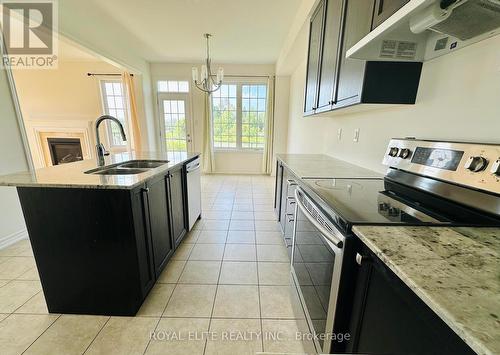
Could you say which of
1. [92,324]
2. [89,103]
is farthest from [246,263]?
[89,103]

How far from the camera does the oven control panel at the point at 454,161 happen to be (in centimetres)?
74

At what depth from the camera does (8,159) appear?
2250mm

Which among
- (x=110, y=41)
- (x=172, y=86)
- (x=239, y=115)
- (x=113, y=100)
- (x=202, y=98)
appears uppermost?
(x=110, y=41)

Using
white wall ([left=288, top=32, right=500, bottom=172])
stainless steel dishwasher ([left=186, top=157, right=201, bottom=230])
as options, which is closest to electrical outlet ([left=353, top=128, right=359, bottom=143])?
white wall ([left=288, top=32, right=500, bottom=172])

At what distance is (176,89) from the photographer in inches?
205

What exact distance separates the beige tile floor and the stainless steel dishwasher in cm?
35

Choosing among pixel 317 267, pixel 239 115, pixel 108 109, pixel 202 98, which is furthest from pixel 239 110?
pixel 317 267

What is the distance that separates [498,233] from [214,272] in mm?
1769

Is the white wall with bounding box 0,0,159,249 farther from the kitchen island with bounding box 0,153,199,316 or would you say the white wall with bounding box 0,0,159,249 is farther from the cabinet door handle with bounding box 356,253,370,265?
the cabinet door handle with bounding box 356,253,370,265

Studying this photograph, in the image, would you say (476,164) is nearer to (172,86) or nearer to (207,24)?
(207,24)

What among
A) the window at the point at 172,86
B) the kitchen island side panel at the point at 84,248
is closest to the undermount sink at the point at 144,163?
the kitchen island side panel at the point at 84,248

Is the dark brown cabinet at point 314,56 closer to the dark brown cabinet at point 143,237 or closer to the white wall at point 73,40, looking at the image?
the dark brown cabinet at point 143,237

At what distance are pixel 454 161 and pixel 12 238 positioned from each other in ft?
12.2

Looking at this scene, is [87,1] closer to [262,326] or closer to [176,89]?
[176,89]
